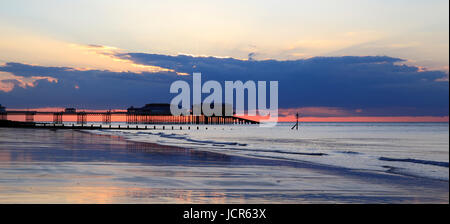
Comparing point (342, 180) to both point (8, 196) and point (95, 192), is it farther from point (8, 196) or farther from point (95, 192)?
point (8, 196)

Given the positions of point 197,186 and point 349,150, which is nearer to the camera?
point 197,186

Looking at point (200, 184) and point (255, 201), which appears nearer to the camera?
point (255, 201)

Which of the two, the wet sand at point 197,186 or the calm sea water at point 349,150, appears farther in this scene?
the calm sea water at point 349,150

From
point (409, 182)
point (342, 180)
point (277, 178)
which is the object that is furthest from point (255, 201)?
point (409, 182)

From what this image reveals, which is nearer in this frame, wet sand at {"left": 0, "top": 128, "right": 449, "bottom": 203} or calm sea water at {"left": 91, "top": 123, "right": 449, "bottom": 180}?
wet sand at {"left": 0, "top": 128, "right": 449, "bottom": 203}
